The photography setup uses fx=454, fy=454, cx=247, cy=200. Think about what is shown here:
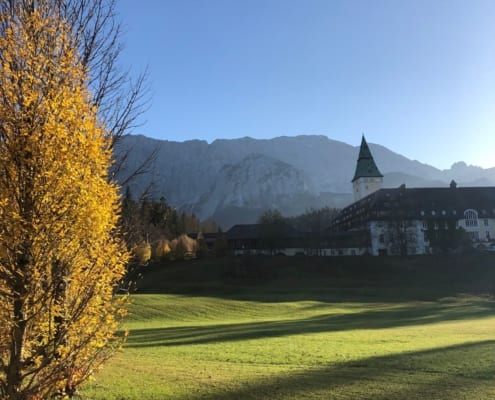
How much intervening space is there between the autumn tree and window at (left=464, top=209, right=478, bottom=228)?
110m

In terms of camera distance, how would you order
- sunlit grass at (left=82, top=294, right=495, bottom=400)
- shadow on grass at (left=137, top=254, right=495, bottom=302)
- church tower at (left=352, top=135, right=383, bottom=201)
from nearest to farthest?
1. sunlit grass at (left=82, top=294, right=495, bottom=400)
2. shadow on grass at (left=137, top=254, right=495, bottom=302)
3. church tower at (left=352, top=135, right=383, bottom=201)

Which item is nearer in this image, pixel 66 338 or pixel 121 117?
pixel 66 338

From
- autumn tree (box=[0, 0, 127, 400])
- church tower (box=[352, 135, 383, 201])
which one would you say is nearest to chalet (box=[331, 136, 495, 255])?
church tower (box=[352, 135, 383, 201])

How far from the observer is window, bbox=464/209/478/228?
344 feet

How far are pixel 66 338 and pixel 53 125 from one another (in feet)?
12.1

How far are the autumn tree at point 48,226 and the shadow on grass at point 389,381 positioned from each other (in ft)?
12.9

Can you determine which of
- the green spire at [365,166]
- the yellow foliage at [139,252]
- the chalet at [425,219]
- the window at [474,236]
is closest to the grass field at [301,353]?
the yellow foliage at [139,252]

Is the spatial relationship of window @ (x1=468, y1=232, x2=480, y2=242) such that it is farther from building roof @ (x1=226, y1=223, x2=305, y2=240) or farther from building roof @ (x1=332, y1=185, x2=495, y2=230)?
building roof @ (x1=226, y1=223, x2=305, y2=240)

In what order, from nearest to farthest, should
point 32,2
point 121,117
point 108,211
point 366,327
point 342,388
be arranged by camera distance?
point 108,211 < point 32,2 < point 342,388 < point 121,117 < point 366,327

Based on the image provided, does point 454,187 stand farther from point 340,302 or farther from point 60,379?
point 60,379

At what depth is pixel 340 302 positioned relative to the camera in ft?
171

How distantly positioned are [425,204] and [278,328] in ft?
288

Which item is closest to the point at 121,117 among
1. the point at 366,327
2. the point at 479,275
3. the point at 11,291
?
the point at 11,291

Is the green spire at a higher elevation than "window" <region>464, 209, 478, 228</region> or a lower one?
higher
